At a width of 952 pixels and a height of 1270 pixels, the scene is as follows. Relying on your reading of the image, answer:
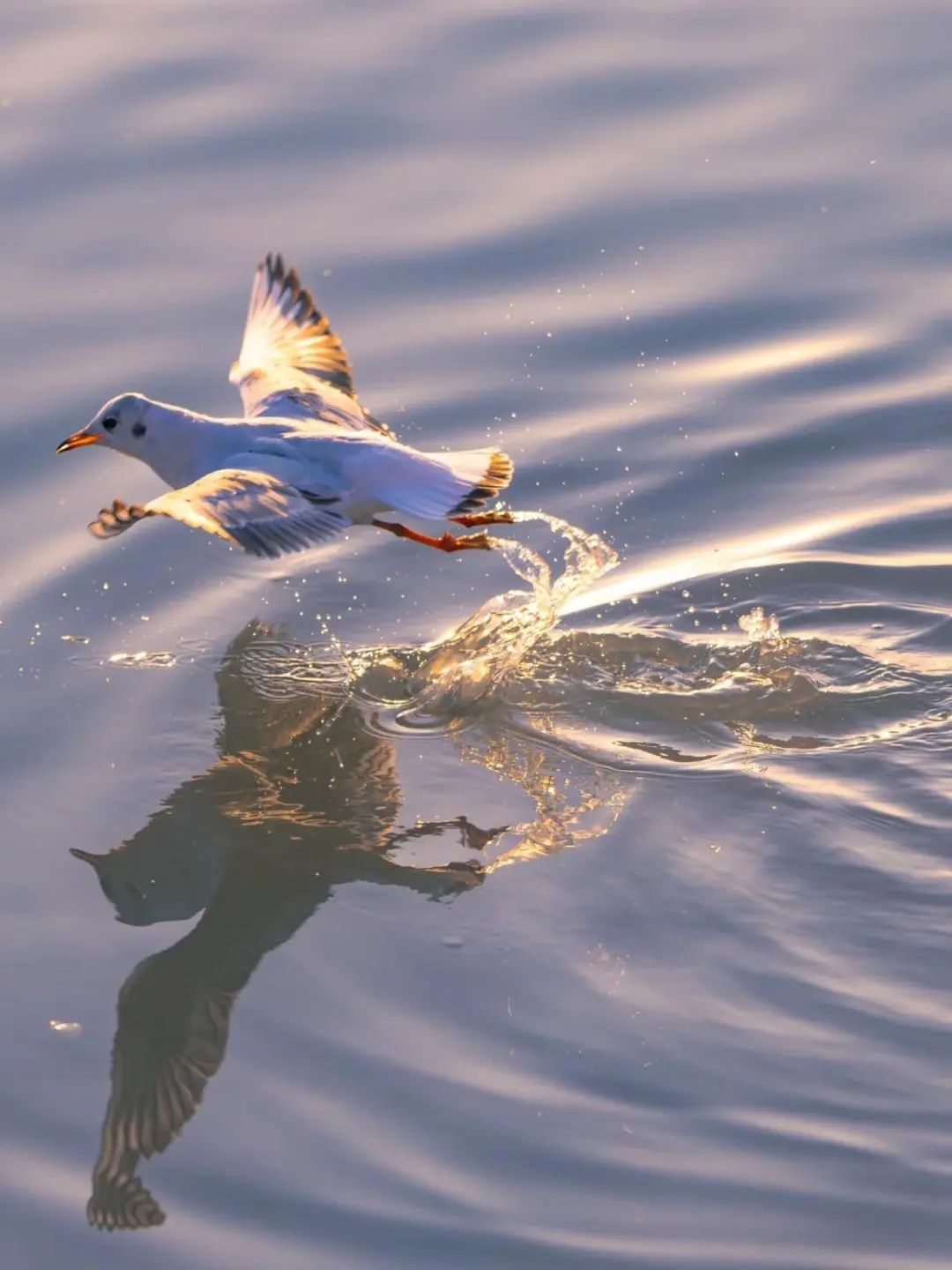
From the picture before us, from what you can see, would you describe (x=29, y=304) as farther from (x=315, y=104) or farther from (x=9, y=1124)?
(x=9, y=1124)

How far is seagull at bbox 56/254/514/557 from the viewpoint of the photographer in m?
6.61

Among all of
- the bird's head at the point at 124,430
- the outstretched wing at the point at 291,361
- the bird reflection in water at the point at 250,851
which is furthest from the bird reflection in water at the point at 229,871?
the outstretched wing at the point at 291,361

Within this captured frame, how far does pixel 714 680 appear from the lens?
7020 millimetres

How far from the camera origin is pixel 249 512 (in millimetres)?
6609

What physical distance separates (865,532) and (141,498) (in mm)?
2740

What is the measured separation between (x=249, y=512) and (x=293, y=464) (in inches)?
21.5

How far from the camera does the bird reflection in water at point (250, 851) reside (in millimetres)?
5378

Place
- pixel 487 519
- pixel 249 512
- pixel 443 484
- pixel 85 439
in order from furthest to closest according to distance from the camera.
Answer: pixel 85 439 → pixel 487 519 → pixel 443 484 → pixel 249 512

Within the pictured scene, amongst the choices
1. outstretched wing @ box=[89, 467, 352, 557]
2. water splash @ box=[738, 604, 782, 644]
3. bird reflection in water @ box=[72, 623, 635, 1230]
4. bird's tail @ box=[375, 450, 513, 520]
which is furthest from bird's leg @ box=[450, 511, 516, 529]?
water splash @ box=[738, 604, 782, 644]

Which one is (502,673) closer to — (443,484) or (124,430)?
(443,484)

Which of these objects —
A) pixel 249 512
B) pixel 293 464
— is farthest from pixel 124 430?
pixel 249 512

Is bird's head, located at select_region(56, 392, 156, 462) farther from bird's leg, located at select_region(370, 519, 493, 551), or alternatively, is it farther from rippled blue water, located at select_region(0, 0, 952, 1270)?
bird's leg, located at select_region(370, 519, 493, 551)

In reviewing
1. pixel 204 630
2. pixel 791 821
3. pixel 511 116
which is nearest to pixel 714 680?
pixel 791 821

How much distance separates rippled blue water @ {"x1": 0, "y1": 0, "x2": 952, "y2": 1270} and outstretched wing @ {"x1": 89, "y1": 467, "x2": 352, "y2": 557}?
25.1 inches
